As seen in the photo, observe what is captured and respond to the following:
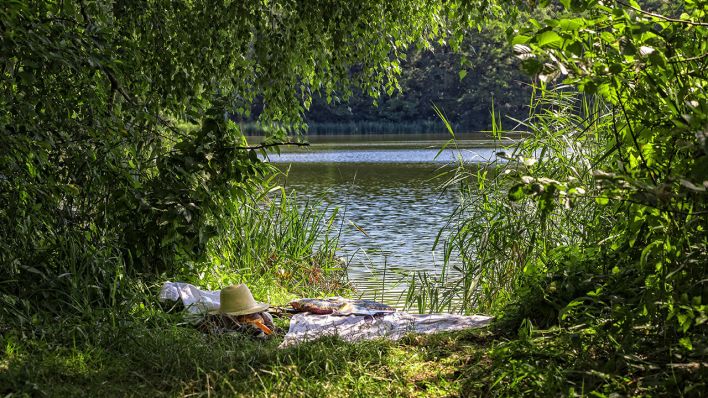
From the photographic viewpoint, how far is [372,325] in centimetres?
454

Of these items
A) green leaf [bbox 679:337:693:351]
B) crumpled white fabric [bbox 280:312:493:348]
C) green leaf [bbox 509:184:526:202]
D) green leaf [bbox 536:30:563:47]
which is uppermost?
green leaf [bbox 536:30:563:47]

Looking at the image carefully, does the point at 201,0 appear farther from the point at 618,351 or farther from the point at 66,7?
the point at 618,351

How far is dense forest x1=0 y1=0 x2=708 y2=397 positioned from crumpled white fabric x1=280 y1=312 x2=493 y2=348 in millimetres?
248

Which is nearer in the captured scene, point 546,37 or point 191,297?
point 546,37

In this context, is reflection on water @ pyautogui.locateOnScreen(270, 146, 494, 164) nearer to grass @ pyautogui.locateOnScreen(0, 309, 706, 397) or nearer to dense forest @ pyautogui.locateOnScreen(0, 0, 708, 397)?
dense forest @ pyautogui.locateOnScreen(0, 0, 708, 397)

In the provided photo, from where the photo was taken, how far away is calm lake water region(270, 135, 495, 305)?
8688 mm

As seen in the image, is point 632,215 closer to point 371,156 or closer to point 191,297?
point 191,297

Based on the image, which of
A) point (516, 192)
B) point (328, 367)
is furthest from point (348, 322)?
point (516, 192)

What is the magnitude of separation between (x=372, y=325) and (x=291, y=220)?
290cm

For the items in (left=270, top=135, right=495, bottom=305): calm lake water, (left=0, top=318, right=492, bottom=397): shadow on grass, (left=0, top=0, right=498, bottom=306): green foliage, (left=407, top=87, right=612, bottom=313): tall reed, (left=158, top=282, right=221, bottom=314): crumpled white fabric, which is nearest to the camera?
(left=0, top=318, right=492, bottom=397): shadow on grass

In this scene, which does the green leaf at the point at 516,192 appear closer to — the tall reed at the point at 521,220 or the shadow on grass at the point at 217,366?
the shadow on grass at the point at 217,366

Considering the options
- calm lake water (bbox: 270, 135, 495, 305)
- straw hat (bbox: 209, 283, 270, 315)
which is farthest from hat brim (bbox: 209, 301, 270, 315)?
calm lake water (bbox: 270, 135, 495, 305)

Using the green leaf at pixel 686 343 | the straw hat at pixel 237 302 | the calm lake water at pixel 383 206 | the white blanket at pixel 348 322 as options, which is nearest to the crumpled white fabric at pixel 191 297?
the white blanket at pixel 348 322

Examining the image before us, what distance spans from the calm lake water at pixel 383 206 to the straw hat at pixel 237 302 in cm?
155
